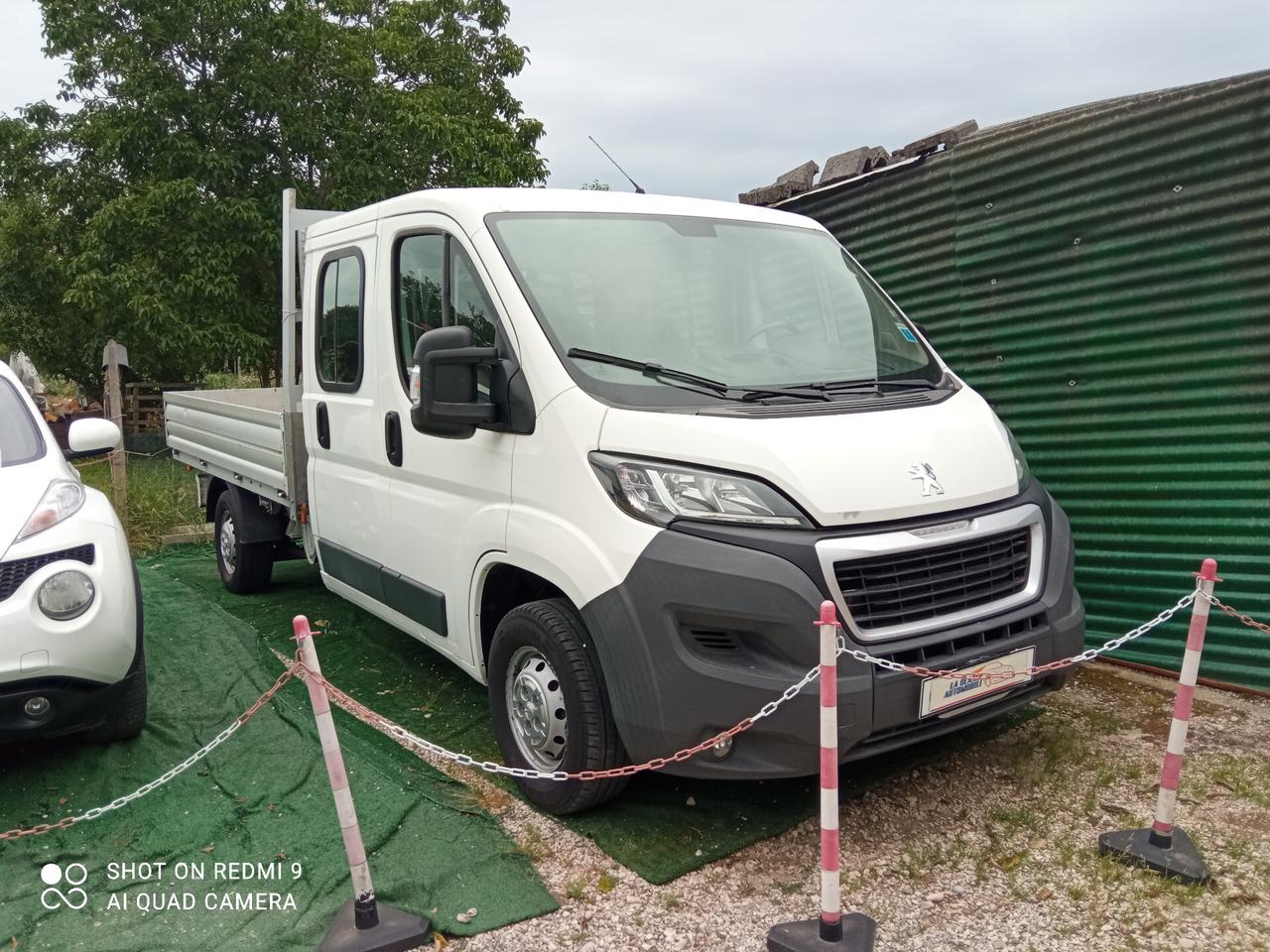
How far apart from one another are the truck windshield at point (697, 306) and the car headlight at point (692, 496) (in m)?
0.30

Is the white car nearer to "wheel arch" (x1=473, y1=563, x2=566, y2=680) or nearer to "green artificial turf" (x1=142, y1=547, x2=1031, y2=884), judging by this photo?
"green artificial turf" (x1=142, y1=547, x2=1031, y2=884)

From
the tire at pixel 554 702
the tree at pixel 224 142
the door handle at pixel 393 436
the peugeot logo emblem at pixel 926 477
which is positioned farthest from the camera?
the tree at pixel 224 142

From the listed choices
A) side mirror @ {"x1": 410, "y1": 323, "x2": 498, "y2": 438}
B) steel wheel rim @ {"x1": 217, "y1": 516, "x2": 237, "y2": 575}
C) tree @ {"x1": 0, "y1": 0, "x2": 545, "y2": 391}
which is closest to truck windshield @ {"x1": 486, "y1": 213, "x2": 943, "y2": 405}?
side mirror @ {"x1": 410, "y1": 323, "x2": 498, "y2": 438}

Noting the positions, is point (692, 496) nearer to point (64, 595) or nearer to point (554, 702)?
point (554, 702)

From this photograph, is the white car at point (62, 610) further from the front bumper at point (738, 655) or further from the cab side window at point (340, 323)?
the front bumper at point (738, 655)

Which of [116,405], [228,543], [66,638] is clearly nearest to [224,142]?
[116,405]

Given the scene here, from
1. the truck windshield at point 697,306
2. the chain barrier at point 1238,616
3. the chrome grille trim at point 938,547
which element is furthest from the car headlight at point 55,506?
the chain barrier at point 1238,616

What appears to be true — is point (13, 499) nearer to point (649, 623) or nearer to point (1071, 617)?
point (649, 623)

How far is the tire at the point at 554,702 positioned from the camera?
3.20 meters

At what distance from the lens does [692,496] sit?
296 cm

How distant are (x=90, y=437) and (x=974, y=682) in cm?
392

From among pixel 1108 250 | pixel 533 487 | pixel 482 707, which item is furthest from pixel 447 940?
pixel 1108 250

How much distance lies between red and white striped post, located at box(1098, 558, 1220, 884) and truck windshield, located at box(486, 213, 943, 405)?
130 centimetres

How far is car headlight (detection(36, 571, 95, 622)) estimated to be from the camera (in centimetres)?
349
